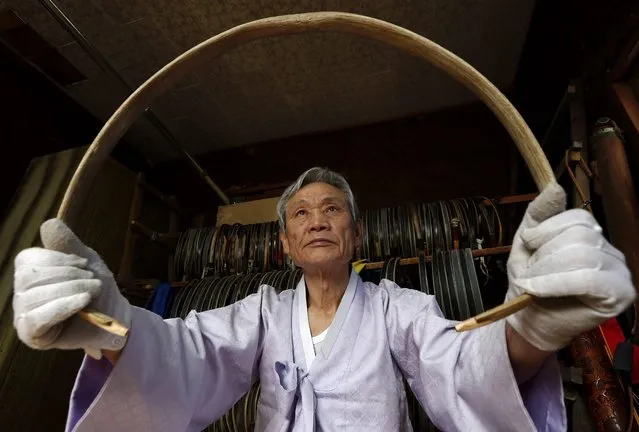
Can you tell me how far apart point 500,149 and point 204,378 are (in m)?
3.08

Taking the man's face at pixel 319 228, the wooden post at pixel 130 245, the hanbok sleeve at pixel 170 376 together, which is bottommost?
the hanbok sleeve at pixel 170 376

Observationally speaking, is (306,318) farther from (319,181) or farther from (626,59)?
(626,59)

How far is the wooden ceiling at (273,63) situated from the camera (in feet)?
8.36

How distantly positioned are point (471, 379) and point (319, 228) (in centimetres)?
69

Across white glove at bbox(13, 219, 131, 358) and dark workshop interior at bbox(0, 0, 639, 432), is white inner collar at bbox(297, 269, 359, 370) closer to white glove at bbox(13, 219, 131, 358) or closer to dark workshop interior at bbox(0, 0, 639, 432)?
white glove at bbox(13, 219, 131, 358)

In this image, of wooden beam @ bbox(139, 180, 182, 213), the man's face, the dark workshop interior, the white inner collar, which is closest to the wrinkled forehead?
the man's face

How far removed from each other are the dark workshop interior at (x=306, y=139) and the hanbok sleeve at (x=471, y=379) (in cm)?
76

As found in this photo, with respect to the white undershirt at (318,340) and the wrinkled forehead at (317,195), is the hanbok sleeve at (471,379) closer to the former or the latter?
the white undershirt at (318,340)

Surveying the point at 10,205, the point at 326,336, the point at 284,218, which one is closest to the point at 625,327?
the point at 326,336

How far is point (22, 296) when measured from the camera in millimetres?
862

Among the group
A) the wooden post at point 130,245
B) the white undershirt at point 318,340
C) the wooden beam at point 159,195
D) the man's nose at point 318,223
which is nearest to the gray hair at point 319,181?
the man's nose at point 318,223

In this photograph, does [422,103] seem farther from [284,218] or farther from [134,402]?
[134,402]

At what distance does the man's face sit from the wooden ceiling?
1.48 m

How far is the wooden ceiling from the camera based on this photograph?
2.55 meters
